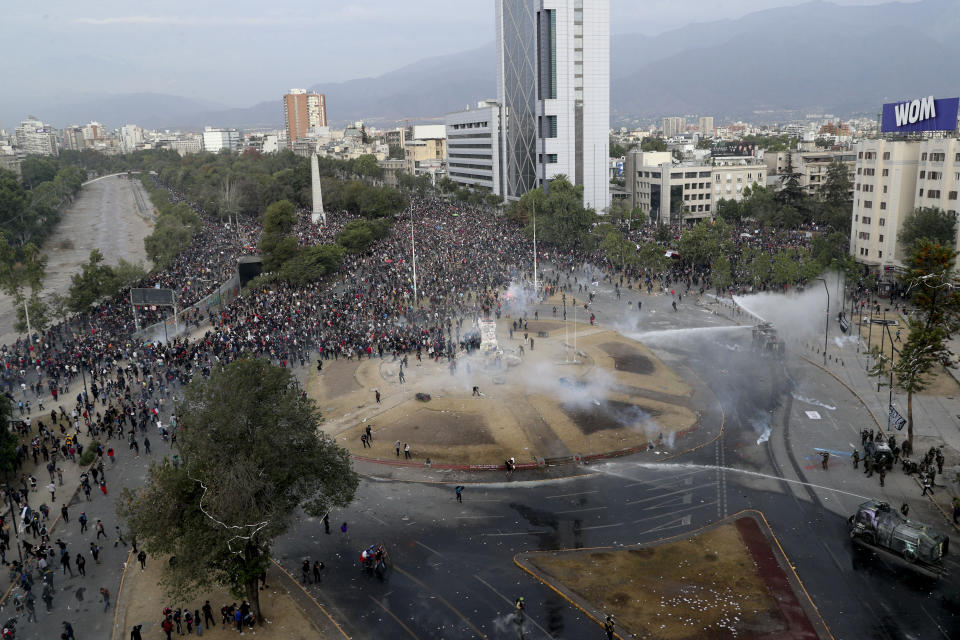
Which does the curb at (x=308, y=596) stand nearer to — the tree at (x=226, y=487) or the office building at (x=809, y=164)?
the tree at (x=226, y=487)

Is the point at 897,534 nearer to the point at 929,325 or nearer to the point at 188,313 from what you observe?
the point at 929,325

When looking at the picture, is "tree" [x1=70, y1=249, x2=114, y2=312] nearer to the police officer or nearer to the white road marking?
the white road marking

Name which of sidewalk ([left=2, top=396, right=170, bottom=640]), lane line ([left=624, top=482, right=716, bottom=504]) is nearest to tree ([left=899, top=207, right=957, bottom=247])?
lane line ([left=624, top=482, right=716, bottom=504])

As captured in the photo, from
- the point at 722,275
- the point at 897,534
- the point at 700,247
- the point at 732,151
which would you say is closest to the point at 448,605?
the point at 897,534

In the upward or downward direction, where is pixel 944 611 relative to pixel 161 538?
downward

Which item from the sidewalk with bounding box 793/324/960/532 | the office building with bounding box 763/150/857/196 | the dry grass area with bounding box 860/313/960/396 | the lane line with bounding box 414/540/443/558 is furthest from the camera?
the office building with bounding box 763/150/857/196

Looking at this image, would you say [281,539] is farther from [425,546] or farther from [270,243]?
[270,243]

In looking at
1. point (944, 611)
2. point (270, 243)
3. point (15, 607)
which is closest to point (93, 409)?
point (15, 607)

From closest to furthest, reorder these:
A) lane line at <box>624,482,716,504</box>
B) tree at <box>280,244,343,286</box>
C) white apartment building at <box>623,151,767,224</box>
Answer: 1. lane line at <box>624,482,716,504</box>
2. tree at <box>280,244,343,286</box>
3. white apartment building at <box>623,151,767,224</box>

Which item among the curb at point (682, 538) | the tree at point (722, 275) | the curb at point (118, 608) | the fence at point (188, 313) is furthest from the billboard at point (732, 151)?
the curb at point (118, 608)
